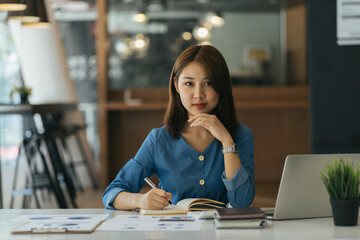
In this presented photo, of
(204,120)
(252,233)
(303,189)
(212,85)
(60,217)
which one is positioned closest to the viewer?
(252,233)

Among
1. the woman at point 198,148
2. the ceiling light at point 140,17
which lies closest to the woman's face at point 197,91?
the woman at point 198,148

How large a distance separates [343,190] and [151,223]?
59 cm

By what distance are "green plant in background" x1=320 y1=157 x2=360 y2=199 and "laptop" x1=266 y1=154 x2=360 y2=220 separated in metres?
0.07

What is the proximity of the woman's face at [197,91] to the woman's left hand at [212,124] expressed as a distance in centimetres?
9

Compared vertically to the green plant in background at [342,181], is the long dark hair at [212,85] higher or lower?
higher

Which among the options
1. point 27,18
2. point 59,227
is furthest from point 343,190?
point 27,18

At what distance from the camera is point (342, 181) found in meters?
1.60

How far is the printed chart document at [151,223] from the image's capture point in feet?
5.39

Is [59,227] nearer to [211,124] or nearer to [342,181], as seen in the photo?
[211,124]

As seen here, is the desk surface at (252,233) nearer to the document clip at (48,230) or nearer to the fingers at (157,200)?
the document clip at (48,230)

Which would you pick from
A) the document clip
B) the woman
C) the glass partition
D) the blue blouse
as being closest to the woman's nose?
the woman

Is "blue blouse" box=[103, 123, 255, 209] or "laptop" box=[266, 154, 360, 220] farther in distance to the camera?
"blue blouse" box=[103, 123, 255, 209]

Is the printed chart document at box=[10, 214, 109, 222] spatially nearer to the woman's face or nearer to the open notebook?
the open notebook

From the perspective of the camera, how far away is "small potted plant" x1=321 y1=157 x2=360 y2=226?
5.25ft
